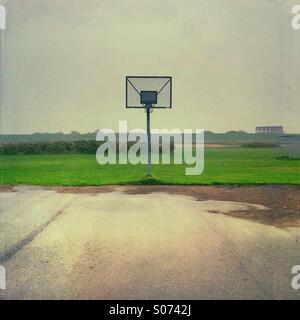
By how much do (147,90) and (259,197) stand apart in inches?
282

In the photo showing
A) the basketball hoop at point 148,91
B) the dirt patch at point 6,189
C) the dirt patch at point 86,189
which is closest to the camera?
the dirt patch at point 86,189

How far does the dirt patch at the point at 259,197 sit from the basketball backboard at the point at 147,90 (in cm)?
426

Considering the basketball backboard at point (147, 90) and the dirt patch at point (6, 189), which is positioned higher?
the basketball backboard at point (147, 90)

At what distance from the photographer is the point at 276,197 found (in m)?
11.0

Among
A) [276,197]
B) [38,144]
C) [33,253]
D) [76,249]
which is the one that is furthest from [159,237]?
[38,144]

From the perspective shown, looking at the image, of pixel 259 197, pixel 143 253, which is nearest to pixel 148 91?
pixel 259 197

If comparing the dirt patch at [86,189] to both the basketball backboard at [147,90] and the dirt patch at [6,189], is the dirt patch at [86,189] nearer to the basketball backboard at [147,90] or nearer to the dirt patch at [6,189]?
the dirt patch at [6,189]

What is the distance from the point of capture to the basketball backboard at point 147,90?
16.2 meters

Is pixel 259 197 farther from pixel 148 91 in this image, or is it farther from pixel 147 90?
pixel 147 90

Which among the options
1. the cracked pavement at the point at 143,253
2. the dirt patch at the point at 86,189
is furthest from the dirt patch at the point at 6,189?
the cracked pavement at the point at 143,253

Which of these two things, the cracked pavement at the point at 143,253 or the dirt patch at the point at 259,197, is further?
the dirt patch at the point at 259,197

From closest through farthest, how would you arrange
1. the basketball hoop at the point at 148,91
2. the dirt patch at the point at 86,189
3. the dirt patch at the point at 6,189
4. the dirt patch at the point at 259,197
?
the dirt patch at the point at 259,197, the dirt patch at the point at 86,189, the dirt patch at the point at 6,189, the basketball hoop at the point at 148,91

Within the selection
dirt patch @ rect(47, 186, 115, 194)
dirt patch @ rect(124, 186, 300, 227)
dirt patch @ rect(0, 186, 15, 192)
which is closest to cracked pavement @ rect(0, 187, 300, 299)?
dirt patch @ rect(124, 186, 300, 227)

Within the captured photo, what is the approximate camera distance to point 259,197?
36.2 feet
